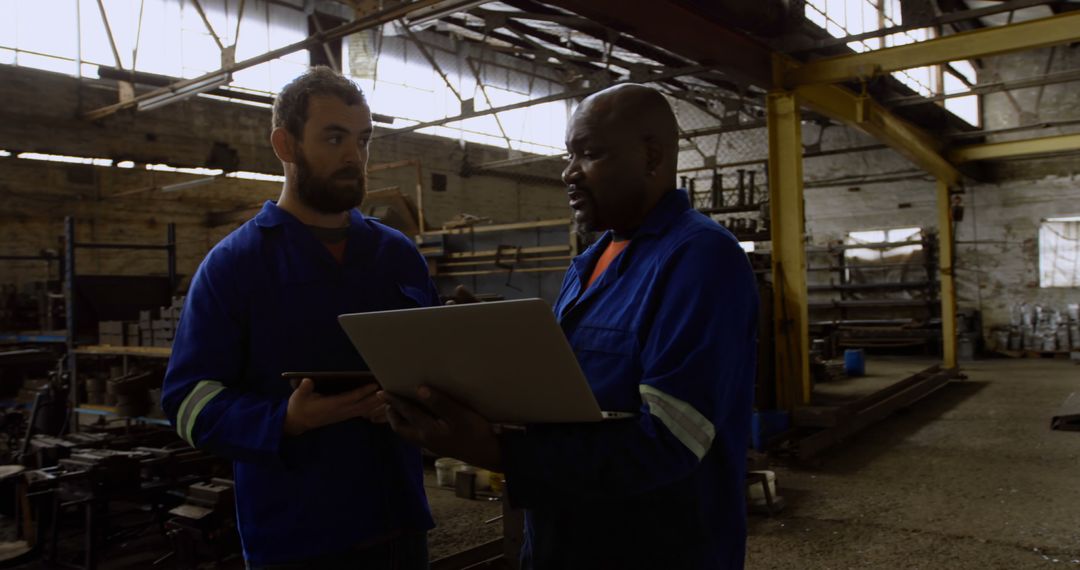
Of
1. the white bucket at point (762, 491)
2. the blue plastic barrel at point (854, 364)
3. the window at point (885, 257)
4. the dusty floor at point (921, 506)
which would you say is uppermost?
the window at point (885, 257)

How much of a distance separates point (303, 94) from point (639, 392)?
1041 millimetres

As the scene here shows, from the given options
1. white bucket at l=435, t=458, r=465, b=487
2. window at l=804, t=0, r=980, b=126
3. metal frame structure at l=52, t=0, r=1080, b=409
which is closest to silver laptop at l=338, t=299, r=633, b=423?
metal frame structure at l=52, t=0, r=1080, b=409

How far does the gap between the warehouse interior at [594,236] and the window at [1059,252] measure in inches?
1.7

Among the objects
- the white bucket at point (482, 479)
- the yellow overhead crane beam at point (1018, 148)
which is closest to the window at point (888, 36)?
the yellow overhead crane beam at point (1018, 148)

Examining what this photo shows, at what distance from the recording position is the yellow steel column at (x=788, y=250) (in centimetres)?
731

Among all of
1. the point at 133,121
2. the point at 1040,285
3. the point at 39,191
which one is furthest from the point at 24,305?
the point at 1040,285

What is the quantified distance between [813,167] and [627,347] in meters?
18.1

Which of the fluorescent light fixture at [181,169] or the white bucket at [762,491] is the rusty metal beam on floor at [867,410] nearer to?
the white bucket at [762,491]

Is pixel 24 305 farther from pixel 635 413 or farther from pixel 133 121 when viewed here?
pixel 635 413

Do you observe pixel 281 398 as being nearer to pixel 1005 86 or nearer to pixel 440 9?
pixel 440 9

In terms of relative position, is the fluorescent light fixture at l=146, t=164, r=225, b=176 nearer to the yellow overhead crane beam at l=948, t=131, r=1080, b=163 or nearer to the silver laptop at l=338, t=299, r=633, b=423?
the yellow overhead crane beam at l=948, t=131, r=1080, b=163

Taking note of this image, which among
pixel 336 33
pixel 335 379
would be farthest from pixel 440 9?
pixel 335 379

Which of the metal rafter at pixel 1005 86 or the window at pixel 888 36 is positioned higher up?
the window at pixel 888 36

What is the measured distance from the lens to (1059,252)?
1529cm
